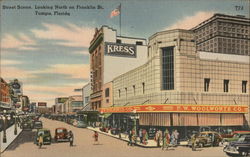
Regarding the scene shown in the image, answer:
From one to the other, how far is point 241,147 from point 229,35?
121m

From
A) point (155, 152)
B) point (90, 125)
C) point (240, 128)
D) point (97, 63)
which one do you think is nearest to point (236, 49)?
point (97, 63)

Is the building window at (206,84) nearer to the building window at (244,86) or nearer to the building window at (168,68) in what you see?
the building window at (168,68)

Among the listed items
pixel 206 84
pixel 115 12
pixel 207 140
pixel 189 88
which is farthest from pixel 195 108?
pixel 115 12

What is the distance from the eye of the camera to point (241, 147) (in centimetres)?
2420

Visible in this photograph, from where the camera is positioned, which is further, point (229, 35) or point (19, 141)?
point (229, 35)

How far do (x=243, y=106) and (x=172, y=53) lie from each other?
11.4 meters

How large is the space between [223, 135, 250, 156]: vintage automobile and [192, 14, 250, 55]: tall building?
11388cm

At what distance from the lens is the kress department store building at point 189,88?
36.1 m

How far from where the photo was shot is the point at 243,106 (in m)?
38.4

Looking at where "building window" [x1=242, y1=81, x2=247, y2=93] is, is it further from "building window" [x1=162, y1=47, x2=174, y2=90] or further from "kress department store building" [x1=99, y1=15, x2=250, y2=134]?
"building window" [x1=162, y1=47, x2=174, y2=90]

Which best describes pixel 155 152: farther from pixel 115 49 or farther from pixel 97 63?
pixel 97 63

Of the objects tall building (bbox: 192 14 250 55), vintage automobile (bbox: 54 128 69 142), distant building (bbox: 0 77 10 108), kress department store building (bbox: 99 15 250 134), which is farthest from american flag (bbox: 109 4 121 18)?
tall building (bbox: 192 14 250 55)

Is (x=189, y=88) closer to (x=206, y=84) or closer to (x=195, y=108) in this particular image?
(x=195, y=108)

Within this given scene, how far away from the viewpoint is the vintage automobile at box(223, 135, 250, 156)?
951 inches
